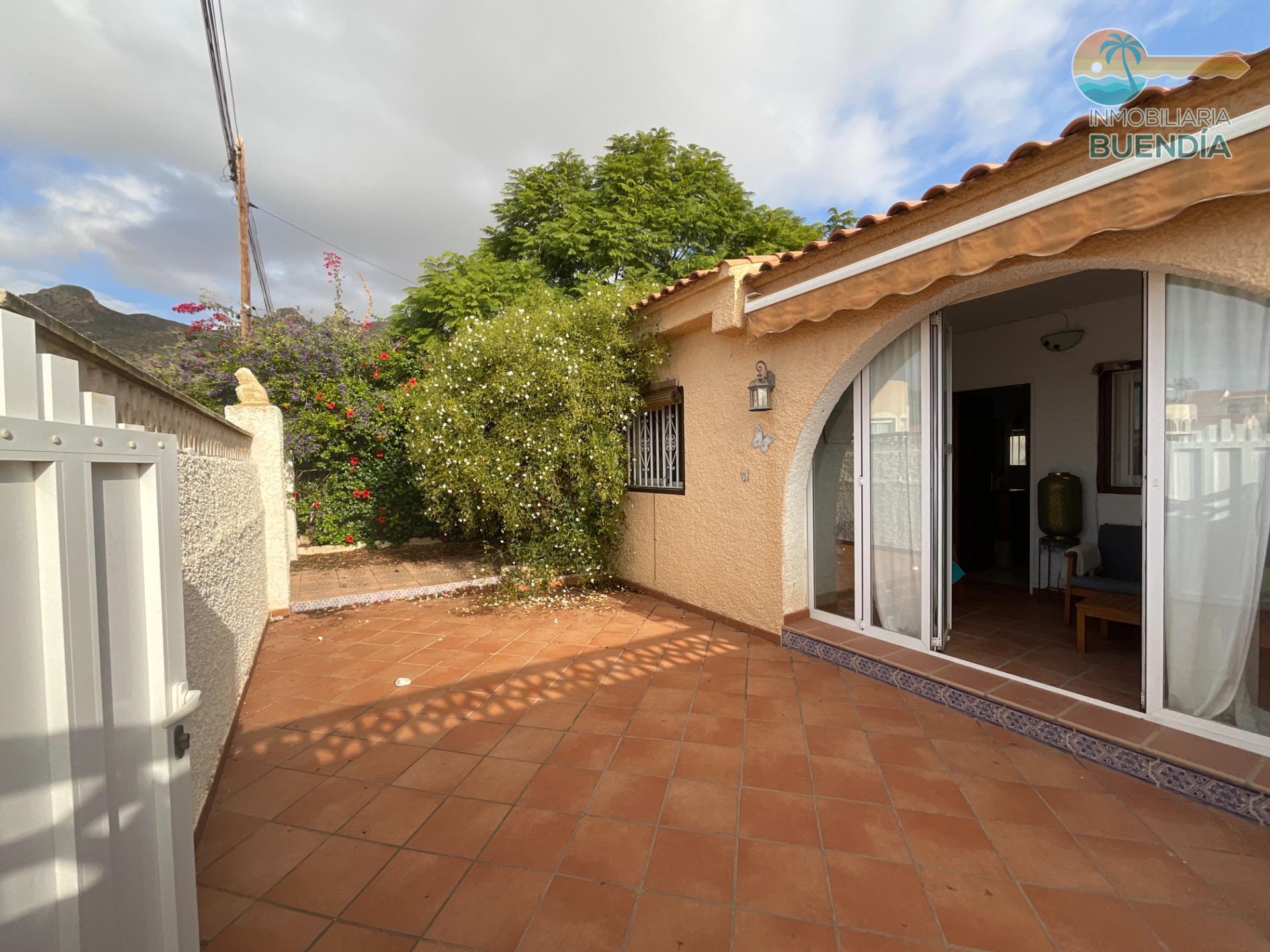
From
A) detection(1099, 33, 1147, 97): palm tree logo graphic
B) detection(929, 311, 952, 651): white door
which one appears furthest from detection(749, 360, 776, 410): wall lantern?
detection(1099, 33, 1147, 97): palm tree logo graphic

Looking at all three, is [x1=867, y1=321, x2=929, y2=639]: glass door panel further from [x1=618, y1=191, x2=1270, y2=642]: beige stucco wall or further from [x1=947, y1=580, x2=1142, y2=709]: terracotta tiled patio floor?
[x1=947, y1=580, x2=1142, y2=709]: terracotta tiled patio floor

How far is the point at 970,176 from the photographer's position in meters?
3.53

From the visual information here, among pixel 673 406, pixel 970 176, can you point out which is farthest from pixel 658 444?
pixel 970 176

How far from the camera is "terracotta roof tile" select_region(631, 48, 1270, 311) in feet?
9.04

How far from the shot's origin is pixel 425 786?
320cm

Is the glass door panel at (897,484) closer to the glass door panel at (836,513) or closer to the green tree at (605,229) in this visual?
the glass door panel at (836,513)

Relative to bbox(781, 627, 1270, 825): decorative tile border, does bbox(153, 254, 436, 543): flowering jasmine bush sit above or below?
above

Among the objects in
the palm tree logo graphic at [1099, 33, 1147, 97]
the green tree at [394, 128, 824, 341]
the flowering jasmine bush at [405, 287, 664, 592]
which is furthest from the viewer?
the green tree at [394, 128, 824, 341]

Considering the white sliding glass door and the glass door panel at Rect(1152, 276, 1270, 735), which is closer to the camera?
the glass door panel at Rect(1152, 276, 1270, 735)

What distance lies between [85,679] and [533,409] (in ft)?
18.0

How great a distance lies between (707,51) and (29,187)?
16898 mm

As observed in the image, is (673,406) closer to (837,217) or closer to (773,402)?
(773,402)

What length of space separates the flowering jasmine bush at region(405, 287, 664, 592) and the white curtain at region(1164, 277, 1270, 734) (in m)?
4.80

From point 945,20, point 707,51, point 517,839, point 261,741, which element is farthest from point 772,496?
point 707,51
